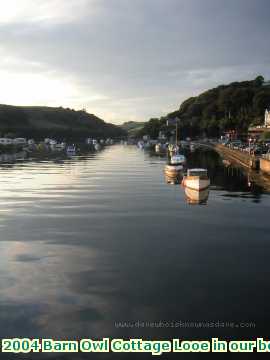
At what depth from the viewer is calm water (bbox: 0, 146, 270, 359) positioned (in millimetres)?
19859

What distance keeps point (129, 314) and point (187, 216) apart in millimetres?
24604

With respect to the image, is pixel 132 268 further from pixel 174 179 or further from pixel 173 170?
pixel 173 170

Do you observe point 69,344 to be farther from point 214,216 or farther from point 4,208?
point 4,208

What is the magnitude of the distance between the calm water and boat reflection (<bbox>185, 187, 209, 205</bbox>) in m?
1.14

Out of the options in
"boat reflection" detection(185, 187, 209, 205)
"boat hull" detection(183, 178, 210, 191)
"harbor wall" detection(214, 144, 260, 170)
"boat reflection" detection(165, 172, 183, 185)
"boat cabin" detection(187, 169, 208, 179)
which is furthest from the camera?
"harbor wall" detection(214, 144, 260, 170)

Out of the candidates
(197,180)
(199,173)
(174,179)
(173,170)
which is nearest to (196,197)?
(197,180)

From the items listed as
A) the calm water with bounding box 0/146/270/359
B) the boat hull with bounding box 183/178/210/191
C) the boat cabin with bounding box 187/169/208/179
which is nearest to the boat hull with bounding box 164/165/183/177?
the boat cabin with bounding box 187/169/208/179

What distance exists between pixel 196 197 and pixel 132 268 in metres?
30.4

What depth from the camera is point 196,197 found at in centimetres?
5616

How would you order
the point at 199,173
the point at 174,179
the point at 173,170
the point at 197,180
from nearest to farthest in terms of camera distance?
1. the point at 197,180
2. the point at 199,173
3. the point at 174,179
4. the point at 173,170

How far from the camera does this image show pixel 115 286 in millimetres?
24141

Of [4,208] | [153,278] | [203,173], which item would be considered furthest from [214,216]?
[4,208]

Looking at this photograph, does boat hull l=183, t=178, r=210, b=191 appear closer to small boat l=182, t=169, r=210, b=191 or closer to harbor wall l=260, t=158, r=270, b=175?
small boat l=182, t=169, r=210, b=191

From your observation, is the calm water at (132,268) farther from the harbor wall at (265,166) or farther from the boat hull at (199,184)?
the harbor wall at (265,166)
